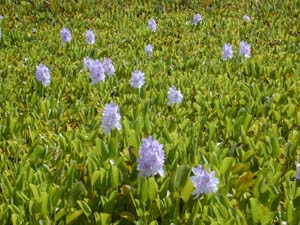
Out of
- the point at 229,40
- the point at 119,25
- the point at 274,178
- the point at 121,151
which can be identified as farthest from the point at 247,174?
the point at 119,25

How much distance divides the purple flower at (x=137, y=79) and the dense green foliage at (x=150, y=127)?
0.08 meters

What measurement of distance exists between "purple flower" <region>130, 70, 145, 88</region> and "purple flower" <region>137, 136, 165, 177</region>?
63.9 inches

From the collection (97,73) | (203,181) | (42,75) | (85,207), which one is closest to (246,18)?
(97,73)

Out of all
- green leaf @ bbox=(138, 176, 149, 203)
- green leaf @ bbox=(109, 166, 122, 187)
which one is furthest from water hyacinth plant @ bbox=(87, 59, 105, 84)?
green leaf @ bbox=(138, 176, 149, 203)

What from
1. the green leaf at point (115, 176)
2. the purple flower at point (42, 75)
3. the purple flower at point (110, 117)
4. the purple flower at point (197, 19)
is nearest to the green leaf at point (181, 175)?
the green leaf at point (115, 176)

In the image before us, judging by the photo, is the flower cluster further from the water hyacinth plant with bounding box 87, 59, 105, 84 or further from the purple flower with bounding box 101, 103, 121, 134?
the purple flower with bounding box 101, 103, 121, 134

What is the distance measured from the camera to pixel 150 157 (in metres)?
2.23

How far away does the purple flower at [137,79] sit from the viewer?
383 cm

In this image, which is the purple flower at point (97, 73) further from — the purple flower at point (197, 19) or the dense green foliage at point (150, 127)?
the purple flower at point (197, 19)

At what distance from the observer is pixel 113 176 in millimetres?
2291

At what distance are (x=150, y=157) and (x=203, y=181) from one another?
0.82 ft

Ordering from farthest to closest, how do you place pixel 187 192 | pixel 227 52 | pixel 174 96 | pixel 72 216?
pixel 227 52
pixel 174 96
pixel 187 192
pixel 72 216

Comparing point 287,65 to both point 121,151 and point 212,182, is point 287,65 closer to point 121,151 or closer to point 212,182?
point 121,151

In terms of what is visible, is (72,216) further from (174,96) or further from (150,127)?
(174,96)
